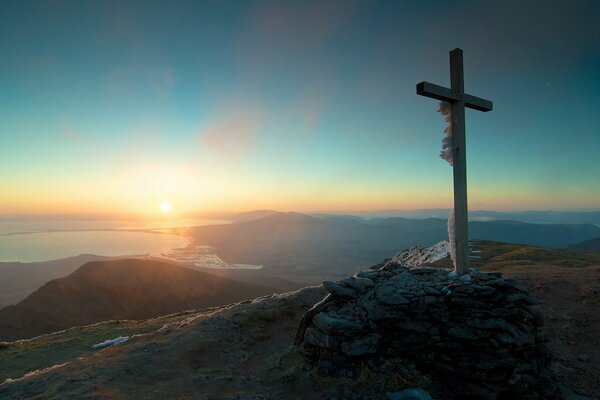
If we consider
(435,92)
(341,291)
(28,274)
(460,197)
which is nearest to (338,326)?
(341,291)

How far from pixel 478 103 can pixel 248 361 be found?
11.3 m

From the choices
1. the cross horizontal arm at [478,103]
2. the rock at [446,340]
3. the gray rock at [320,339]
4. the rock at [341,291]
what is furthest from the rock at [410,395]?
the cross horizontal arm at [478,103]

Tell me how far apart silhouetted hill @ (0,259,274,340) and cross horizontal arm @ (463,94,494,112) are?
208 feet

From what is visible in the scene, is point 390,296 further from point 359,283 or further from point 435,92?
point 435,92

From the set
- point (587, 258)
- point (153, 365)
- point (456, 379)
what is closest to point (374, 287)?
point (456, 379)

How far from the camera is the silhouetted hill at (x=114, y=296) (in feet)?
177

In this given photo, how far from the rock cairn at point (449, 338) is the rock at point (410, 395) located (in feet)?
1.31

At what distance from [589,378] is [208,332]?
1230 cm

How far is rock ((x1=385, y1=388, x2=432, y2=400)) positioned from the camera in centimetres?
762

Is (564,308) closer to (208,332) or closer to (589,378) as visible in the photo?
(589,378)

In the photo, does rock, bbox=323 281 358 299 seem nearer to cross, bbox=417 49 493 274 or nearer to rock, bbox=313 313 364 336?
rock, bbox=313 313 364 336

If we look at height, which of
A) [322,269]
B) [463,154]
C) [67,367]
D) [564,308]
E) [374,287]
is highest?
[463,154]

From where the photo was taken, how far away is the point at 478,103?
1045 cm

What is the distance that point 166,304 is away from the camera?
2808 inches
